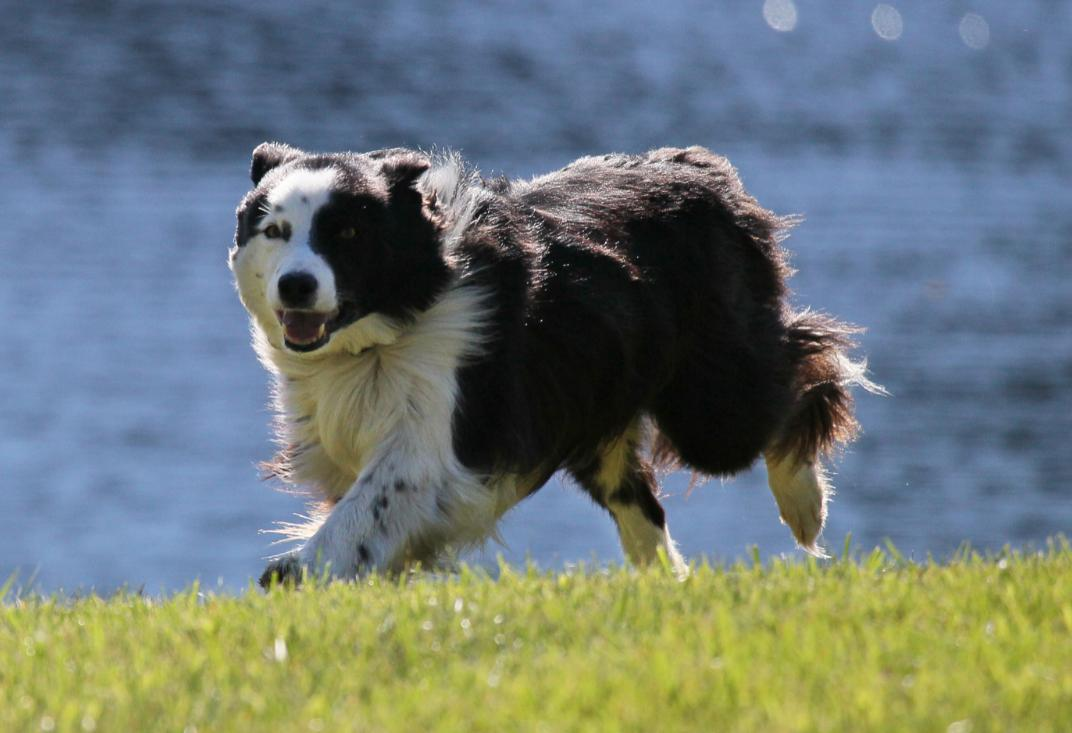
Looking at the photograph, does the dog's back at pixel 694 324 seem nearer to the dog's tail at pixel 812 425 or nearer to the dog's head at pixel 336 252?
the dog's tail at pixel 812 425

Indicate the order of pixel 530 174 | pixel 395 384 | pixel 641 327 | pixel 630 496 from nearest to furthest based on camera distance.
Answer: pixel 395 384 < pixel 641 327 < pixel 630 496 < pixel 530 174

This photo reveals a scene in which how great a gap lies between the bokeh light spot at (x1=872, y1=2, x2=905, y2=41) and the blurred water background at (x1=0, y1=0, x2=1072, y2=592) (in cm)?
7

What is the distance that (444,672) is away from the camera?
4727 millimetres

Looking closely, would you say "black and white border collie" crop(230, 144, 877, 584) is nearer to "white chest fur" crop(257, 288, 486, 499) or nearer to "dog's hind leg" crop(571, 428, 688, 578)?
"white chest fur" crop(257, 288, 486, 499)

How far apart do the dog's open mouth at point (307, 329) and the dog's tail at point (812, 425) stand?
2.60m

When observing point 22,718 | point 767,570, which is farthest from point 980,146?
point 22,718

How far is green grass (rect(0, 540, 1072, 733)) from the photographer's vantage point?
4.25 meters

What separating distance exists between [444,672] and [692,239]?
3627mm

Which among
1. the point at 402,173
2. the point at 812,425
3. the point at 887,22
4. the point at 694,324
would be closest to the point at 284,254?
the point at 402,173

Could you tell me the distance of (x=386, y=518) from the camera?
6.85 meters

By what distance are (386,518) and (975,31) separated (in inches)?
1243

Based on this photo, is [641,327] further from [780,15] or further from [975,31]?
[780,15]

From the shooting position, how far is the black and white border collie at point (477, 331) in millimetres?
6895

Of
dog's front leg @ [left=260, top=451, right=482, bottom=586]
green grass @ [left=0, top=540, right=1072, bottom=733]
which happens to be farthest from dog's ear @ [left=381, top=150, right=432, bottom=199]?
green grass @ [left=0, top=540, right=1072, bottom=733]
